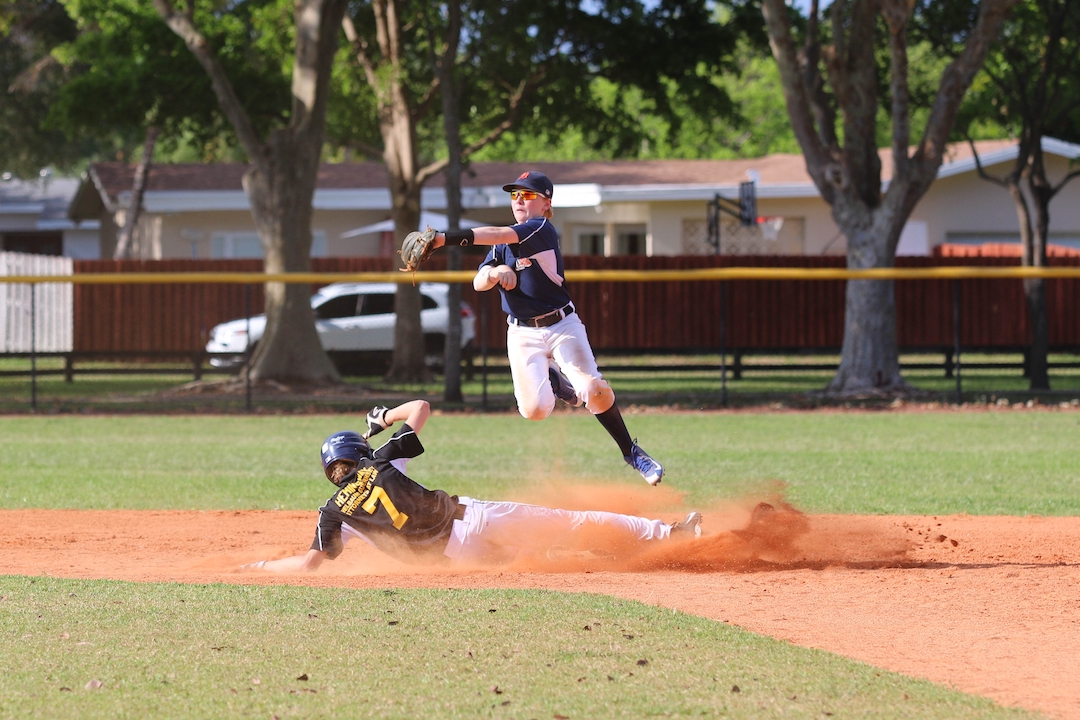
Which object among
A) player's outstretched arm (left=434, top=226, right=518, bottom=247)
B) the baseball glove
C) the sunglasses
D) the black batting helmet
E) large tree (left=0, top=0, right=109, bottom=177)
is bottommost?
the black batting helmet

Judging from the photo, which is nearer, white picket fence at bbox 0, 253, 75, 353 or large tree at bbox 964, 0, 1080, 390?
large tree at bbox 964, 0, 1080, 390

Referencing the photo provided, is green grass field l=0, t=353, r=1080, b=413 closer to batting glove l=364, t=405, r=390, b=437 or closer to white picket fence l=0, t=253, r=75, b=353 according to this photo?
white picket fence l=0, t=253, r=75, b=353

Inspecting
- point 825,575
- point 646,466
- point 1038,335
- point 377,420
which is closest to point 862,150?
point 1038,335

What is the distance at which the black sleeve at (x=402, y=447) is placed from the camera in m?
7.02

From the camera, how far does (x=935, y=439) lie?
596 inches

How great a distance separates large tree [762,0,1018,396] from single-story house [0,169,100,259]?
94.6 feet

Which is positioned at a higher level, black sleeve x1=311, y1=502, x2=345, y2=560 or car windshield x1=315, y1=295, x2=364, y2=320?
car windshield x1=315, y1=295, x2=364, y2=320

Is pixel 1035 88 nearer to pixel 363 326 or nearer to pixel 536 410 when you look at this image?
pixel 363 326

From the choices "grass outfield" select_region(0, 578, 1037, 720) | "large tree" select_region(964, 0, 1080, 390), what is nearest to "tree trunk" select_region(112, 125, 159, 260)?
"large tree" select_region(964, 0, 1080, 390)

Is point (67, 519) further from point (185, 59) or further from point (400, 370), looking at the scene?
point (185, 59)

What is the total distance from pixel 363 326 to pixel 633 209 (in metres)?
11.4

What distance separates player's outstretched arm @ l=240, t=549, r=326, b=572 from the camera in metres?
7.16

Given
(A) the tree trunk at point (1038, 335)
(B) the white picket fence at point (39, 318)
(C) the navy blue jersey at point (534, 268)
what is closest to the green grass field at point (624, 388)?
(A) the tree trunk at point (1038, 335)

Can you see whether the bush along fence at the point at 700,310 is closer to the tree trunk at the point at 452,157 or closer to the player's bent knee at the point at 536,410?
the tree trunk at the point at 452,157
